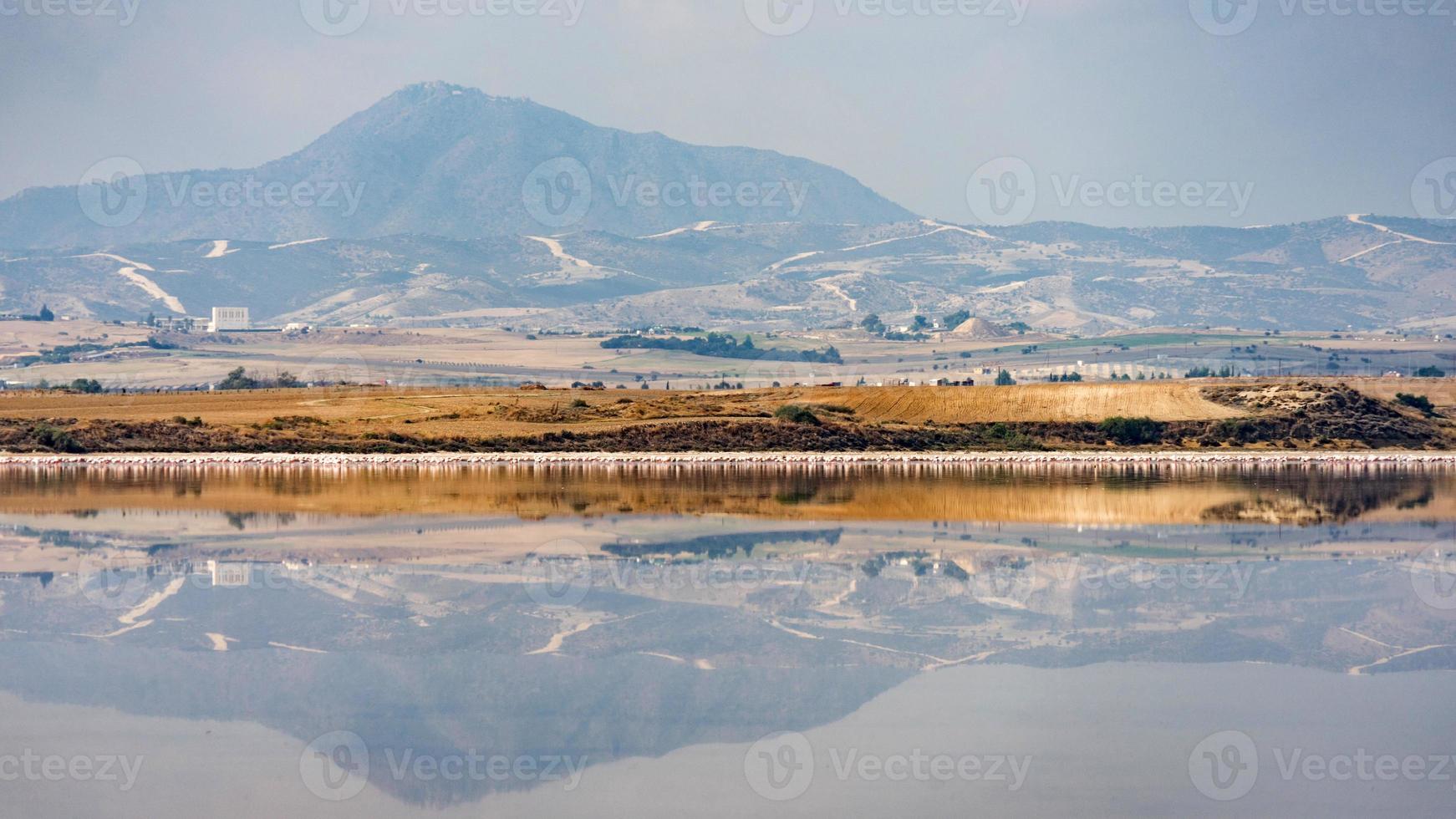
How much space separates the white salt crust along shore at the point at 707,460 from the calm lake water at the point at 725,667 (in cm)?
2413

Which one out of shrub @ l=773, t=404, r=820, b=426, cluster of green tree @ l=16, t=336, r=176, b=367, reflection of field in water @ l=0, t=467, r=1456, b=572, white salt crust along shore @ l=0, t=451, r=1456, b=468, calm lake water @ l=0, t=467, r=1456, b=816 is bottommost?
white salt crust along shore @ l=0, t=451, r=1456, b=468

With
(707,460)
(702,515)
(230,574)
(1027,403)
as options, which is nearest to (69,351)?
(1027,403)

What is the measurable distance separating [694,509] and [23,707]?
21.6m

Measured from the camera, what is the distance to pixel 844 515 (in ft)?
115

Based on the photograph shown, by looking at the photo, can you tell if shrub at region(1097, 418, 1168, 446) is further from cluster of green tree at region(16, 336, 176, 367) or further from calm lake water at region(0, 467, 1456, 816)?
cluster of green tree at region(16, 336, 176, 367)

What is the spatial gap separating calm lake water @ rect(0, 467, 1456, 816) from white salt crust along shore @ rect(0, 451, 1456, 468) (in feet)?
79.2

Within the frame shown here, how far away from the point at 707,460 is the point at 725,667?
4252 cm

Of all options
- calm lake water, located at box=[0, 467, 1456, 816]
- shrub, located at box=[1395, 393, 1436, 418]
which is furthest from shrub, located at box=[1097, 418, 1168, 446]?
calm lake water, located at box=[0, 467, 1456, 816]

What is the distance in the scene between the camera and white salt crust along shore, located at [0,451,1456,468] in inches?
2271

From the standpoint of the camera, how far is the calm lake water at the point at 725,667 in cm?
1272

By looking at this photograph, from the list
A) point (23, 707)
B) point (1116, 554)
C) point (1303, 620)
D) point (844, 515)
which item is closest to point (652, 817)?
point (23, 707)

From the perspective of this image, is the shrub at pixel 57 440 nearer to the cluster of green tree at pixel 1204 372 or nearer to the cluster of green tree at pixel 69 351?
the cluster of green tree at pixel 1204 372

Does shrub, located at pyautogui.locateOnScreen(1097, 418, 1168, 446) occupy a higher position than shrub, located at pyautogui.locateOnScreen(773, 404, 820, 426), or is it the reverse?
shrub, located at pyautogui.locateOnScreen(773, 404, 820, 426)

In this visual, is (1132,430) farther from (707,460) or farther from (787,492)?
(787,492)
